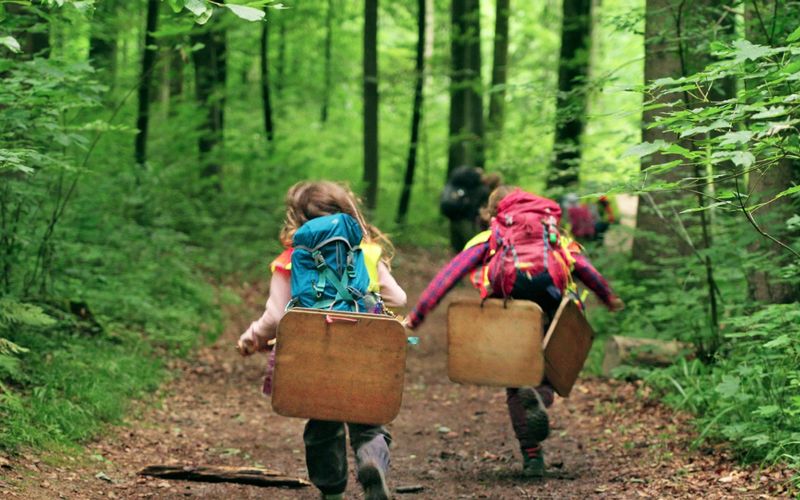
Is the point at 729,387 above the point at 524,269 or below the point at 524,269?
below

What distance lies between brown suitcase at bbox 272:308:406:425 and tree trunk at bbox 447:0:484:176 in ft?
47.6

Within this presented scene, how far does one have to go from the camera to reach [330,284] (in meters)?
4.93

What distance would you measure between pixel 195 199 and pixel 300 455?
8.23 m

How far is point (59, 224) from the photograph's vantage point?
8555 millimetres

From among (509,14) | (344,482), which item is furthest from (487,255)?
(509,14)

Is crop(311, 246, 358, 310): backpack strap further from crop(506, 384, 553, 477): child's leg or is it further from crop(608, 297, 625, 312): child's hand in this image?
crop(608, 297, 625, 312): child's hand

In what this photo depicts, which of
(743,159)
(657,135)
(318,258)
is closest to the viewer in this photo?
(743,159)

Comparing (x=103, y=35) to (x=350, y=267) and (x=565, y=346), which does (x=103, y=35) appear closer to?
(x=350, y=267)

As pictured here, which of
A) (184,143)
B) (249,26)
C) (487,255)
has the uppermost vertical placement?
(249,26)

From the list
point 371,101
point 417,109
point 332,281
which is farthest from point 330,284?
point 417,109

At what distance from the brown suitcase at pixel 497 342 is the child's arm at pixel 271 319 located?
1420 mm

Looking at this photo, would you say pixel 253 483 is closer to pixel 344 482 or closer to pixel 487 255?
pixel 344 482

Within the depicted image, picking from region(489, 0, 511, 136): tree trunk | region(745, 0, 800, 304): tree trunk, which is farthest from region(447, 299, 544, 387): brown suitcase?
region(489, 0, 511, 136): tree trunk

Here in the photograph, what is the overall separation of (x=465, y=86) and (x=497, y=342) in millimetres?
13614
